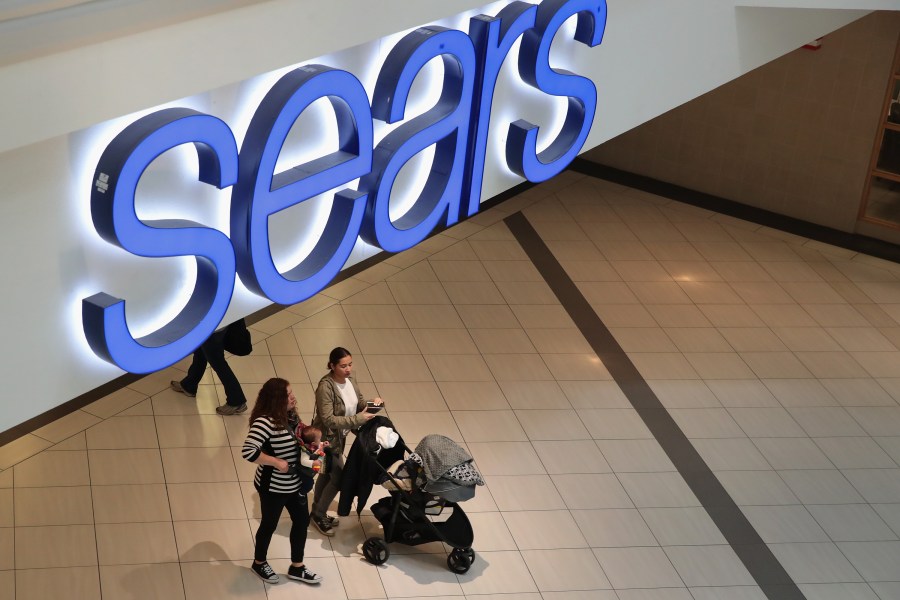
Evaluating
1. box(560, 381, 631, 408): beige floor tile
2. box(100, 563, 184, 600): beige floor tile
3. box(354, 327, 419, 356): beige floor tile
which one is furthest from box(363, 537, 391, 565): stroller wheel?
box(354, 327, 419, 356): beige floor tile

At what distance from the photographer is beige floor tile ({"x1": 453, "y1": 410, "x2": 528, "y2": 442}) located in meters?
7.84

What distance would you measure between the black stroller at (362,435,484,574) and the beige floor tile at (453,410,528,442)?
4.24 feet

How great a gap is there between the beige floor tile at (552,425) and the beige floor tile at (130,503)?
2.80m

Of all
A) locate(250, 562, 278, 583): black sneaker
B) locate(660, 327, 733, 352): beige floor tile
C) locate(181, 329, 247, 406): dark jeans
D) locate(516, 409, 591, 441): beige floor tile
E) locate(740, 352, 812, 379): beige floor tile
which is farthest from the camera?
locate(660, 327, 733, 352): beige floor tile

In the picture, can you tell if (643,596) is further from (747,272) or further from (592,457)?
(747,272)

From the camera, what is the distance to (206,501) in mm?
6887

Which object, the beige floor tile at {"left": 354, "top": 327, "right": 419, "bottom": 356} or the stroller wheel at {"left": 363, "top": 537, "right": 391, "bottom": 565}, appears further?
the beige floor tile at {"left": 354, "top": 327, "right": 419, "bottom": 356}

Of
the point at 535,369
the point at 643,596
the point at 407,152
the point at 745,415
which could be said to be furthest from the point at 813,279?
the point at 407,152

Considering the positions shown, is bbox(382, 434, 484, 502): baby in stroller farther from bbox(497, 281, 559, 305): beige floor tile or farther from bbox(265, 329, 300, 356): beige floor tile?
bbox(497, 281, 559, 305): beige floor tile

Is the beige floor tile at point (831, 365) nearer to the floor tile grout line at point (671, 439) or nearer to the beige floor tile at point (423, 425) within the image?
the floor tile grout line at point (671, 439)

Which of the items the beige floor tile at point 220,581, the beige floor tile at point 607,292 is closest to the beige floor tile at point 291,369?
the beige floor tile at point 220,581

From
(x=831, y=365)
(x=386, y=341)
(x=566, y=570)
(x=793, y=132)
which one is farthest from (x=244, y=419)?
(x=793, y=132)

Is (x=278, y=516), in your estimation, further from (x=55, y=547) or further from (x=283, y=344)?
(x=283, y=344)

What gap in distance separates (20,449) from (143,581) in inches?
68.4
